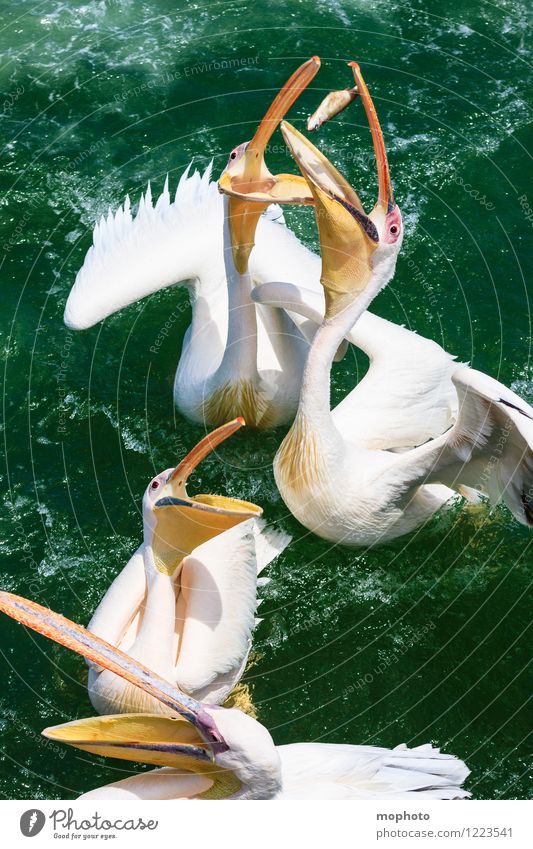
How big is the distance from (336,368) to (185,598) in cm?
245

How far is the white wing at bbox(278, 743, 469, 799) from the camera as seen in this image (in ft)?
19.1

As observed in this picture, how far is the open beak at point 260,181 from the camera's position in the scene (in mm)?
6551

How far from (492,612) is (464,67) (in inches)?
202

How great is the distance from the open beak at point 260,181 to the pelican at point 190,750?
8.85 ft

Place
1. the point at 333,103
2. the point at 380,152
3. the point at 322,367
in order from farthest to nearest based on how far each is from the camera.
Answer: the point at 322,367 → the point at 333,103 → the point at 380,152

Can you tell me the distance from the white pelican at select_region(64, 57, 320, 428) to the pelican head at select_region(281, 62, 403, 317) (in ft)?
3.24

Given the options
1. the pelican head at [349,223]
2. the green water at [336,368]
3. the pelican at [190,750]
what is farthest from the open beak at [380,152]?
Result: the pelican at [190,750]

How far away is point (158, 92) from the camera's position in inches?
406

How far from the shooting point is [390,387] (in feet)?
24.0

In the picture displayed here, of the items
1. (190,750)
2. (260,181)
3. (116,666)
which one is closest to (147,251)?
(260,181)

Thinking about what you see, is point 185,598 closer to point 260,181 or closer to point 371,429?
point 371,429

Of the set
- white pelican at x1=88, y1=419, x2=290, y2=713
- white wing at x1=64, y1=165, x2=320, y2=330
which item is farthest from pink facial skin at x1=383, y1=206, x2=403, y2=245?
white wing at x1=64, y1=165, x2=320, y2=330

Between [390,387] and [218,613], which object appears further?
[390,387]

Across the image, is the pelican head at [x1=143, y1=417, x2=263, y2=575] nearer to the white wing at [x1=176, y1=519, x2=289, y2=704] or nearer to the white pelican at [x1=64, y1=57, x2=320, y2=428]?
the white wing at [x1=176, y1=519, x2=289, y2=704]
